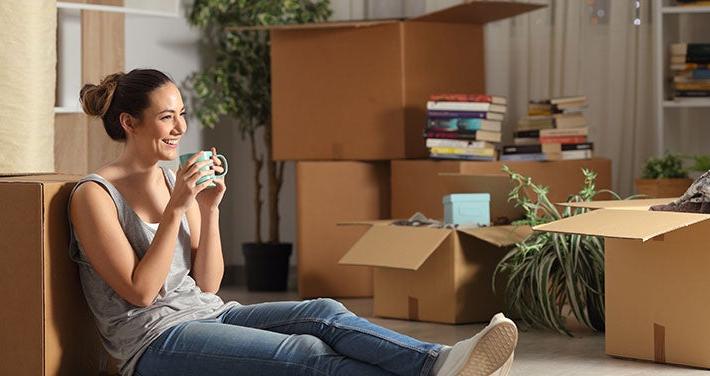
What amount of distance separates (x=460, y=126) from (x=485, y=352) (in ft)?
7.22

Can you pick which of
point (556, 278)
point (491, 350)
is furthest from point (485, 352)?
point (556, 278)

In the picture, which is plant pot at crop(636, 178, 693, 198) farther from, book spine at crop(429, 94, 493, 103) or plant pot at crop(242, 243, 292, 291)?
plant pot at crop(242, 243, 292, 291)

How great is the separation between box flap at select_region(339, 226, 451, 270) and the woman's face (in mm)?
1324

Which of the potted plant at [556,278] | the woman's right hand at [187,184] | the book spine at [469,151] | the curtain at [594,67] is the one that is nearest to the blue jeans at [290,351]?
the woman's right hand at [187,184]

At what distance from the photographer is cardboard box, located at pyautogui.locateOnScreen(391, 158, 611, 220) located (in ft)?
13.6

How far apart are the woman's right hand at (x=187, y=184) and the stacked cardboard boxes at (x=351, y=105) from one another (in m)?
2.13

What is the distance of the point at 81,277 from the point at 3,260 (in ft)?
0.52

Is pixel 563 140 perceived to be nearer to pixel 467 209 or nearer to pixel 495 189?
pixel 495 189

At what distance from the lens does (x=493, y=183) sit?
3834 millimetres

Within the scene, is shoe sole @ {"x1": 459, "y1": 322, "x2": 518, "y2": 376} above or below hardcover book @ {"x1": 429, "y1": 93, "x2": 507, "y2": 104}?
below

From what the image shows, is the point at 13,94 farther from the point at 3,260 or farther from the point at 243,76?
the point at 243,76

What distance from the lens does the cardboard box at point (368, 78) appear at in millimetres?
4355

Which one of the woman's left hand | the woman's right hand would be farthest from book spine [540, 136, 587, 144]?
the woman's right hand

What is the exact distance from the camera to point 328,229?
4453 mm
